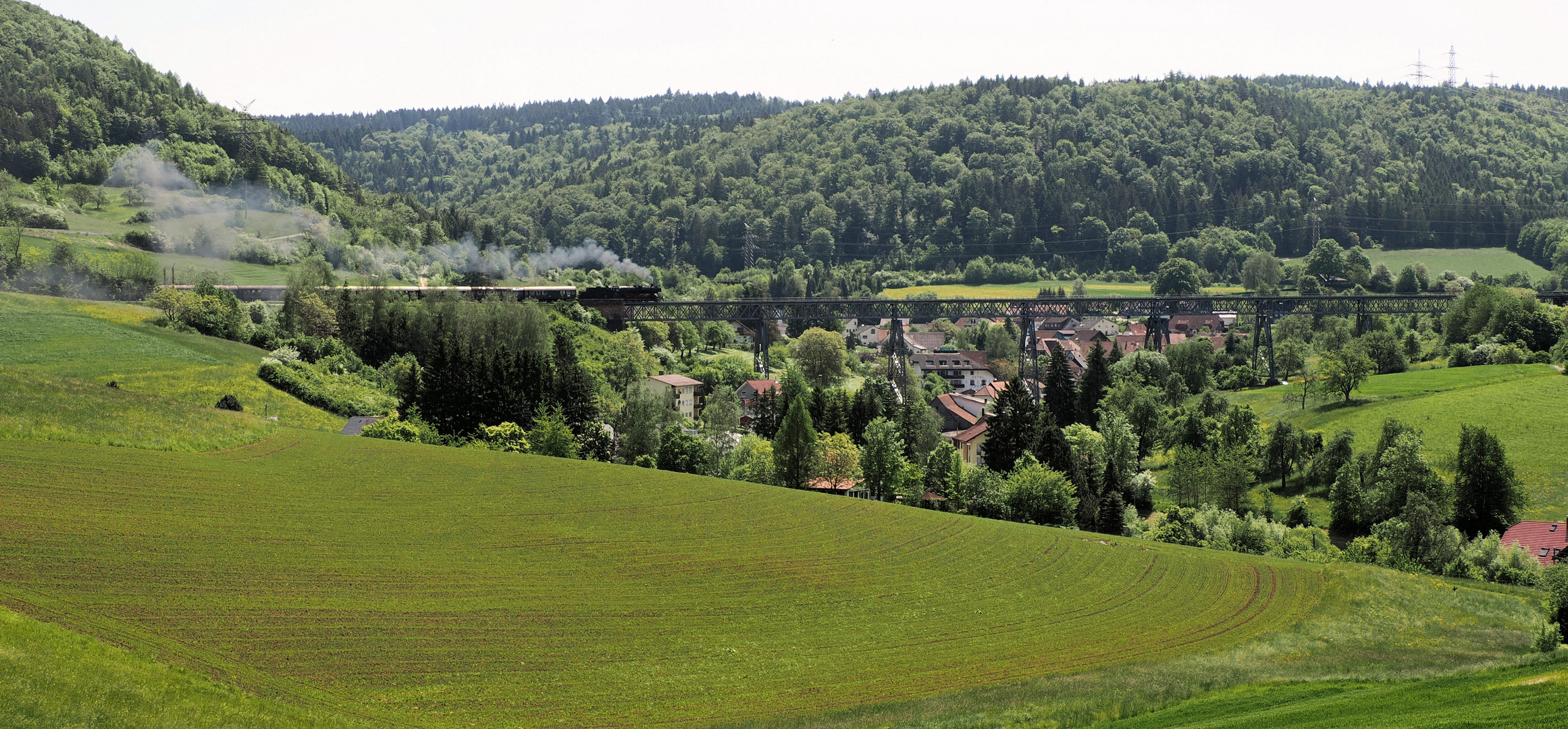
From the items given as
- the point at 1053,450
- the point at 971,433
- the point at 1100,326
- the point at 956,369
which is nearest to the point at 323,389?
the point at 1053,450

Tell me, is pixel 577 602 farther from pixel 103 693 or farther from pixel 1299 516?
pixel 1299 516

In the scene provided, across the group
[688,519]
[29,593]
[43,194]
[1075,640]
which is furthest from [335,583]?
[43,194]

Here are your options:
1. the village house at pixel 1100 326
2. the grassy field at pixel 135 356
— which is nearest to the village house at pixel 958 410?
the grassy field at pixel 135 356

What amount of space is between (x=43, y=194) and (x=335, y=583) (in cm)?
11685

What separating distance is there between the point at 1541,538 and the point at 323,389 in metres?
64.7

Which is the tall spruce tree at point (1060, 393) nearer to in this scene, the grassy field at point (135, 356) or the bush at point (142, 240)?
the grassy field at point (135, 356)

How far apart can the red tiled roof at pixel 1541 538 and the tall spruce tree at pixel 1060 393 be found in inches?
1407

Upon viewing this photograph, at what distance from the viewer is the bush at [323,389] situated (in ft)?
218

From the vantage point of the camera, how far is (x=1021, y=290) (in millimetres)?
179250

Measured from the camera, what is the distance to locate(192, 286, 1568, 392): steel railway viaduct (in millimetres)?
104875

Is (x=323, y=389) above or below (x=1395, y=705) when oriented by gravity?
below

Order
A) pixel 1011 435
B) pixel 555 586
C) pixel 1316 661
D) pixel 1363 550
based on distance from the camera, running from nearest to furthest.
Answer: pixel 1316 661
pixel 555 586
pixel 1363 550
pixel 1011 435

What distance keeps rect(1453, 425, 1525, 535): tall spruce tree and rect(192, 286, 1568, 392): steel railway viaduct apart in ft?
146

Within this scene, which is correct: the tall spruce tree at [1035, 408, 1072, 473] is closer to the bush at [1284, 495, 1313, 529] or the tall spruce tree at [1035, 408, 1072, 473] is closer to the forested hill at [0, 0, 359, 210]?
the bush at [1284, 495, 1313, 529]
